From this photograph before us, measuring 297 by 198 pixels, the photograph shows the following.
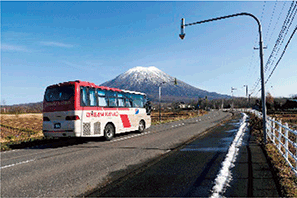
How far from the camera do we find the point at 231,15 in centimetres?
1049

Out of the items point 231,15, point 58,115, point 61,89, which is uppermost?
point 231,15

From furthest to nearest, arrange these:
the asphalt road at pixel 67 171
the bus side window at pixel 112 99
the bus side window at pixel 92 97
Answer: the bus side window at pixel 112 99 < the bus side window at pixel 92 97 < the asphalt road at pixel 67 171

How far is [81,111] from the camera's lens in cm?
1124

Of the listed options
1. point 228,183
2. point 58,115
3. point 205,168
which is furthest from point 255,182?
point 58,115

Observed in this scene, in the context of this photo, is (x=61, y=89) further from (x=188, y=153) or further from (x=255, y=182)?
(x=255, y=182)

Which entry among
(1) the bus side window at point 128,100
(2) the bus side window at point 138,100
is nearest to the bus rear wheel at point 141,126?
(2) the bus side window at point 138,100

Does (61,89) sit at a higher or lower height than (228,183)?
higher

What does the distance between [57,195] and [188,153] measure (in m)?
5.09

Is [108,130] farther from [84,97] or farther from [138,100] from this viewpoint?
[138,100]

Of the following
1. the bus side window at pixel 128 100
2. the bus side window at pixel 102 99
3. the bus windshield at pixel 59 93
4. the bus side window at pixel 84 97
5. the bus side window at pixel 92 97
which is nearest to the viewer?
the bus windshield at pixel 59 93

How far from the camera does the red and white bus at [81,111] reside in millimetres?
11031

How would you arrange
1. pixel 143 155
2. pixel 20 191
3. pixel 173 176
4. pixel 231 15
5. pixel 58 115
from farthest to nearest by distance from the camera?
pixel 58 115 → pixel 231 15 → pixel 143 155 → pixel 173 176 → pixel 20 191

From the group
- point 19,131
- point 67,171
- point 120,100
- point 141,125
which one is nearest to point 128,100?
point 120,100

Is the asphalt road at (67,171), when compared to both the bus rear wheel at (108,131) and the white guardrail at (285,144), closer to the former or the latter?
the white guardrail at (285,144)
